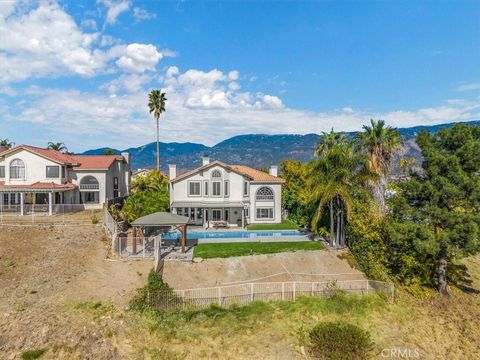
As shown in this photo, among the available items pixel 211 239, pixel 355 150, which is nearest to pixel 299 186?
pixel 355 150

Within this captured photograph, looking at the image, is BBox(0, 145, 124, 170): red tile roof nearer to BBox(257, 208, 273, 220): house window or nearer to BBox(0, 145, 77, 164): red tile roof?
BBox(0, 145, 77, 164): red tile roof

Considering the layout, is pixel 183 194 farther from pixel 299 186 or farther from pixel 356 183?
pixel 356 183

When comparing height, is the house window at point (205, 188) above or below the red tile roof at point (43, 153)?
below

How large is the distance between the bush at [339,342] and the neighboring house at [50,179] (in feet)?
89.5

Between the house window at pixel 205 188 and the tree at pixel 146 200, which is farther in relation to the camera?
the house window at pixel 205 188

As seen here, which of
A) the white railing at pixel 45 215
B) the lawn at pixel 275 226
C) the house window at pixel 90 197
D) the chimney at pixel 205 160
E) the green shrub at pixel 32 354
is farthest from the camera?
the house window at pixel 90 197

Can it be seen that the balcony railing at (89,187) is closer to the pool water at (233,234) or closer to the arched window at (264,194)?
the pool water at (233,234)

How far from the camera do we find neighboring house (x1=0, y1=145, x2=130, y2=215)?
109ft

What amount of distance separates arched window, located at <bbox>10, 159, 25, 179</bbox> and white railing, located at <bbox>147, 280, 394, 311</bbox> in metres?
27.8

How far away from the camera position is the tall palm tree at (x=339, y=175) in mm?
24859

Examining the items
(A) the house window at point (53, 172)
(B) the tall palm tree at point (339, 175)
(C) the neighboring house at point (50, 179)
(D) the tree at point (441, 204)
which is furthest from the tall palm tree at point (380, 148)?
(A) the house window at point (53, 172)

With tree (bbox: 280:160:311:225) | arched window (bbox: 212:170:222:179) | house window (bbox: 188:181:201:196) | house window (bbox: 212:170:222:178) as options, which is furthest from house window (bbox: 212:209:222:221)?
tree (bbox: 280:160:311:225)

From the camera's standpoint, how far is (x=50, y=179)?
35.0 metres

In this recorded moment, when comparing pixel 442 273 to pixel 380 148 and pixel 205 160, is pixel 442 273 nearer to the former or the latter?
pixel 380 148
